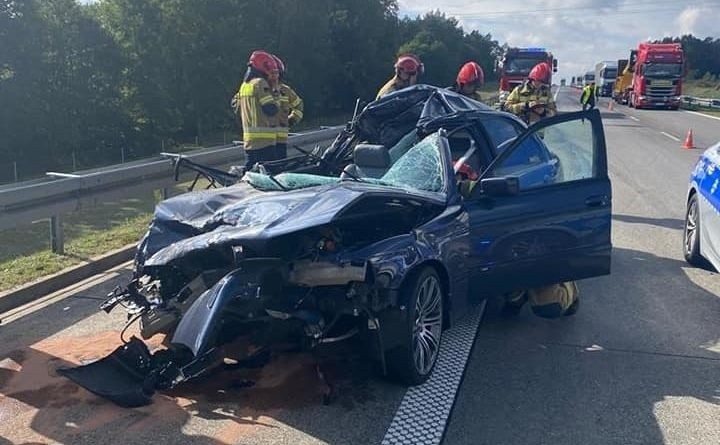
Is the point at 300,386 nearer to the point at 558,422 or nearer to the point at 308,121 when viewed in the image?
the point at 558,422

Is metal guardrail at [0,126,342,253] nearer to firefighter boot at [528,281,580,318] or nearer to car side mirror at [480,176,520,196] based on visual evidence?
car side mirror at [480,176,520,196]

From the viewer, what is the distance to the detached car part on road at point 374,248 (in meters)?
4.20

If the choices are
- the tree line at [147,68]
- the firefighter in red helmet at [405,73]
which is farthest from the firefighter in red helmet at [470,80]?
the tree line at [147,68]

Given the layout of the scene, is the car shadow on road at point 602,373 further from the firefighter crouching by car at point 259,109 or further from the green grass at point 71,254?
the green grass at point 71,254

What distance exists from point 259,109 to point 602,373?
4.93 meters

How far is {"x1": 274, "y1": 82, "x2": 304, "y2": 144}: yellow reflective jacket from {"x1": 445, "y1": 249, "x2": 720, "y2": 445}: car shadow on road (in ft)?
11.9

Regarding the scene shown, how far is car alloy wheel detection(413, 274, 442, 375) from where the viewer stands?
4.57 meters

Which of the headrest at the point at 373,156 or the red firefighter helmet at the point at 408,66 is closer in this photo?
the headrest at the point at 373,156

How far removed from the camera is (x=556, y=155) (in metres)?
6.17

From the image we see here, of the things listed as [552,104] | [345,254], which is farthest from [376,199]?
[552,104]

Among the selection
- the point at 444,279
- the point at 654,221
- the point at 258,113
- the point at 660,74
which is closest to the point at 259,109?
the point at 258,113

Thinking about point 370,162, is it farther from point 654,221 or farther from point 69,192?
point 654,221

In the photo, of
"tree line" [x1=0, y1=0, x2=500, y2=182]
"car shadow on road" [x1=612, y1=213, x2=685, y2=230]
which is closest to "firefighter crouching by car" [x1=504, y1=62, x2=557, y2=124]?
"car shadow on road" [x1=612, y1=213, x2=685, y2=230]

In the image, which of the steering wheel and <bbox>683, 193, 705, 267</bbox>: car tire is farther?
<bbox>683, 193, 705, 267</bbox>: car tire
